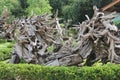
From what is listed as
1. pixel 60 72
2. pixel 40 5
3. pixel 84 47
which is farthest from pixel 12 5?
pixel 60 72

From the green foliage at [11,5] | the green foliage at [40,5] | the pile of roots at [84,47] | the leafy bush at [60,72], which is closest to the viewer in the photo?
the leafy bush at [60,72]

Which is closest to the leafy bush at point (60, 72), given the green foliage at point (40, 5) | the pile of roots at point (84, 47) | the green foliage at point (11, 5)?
the pile of roots at point (84, 47)

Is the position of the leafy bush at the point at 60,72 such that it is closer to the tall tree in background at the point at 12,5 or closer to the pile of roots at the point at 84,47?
the pile of roots at the point at 84,47

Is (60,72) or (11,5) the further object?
(11,5)

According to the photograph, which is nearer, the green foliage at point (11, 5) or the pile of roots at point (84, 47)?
the pile of roots at point (84, 47)

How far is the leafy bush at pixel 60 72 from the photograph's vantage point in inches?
353

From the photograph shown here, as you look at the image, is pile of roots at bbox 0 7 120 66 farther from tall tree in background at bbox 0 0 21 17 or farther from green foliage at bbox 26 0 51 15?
tall tree in background at bbox 0 0 21 17

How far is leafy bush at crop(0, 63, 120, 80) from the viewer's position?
896cm

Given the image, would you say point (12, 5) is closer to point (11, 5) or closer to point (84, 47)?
point (11, 5)

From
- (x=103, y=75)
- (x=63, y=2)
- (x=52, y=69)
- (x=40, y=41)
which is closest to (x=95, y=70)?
(x=103, y=75)

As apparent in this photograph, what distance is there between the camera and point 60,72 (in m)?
9.19

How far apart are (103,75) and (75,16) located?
2313cm

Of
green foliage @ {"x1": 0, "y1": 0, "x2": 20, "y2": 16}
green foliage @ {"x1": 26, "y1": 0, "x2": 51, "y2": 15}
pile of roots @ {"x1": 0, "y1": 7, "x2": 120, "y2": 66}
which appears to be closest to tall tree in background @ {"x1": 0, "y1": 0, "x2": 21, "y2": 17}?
green foliage @ {"x1": 0, "y1": 0, "x2": 20, "y2": 16}

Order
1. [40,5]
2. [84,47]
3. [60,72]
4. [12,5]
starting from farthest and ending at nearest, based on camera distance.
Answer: [12,5]
[40,5]
[84,47]
[60,72]
